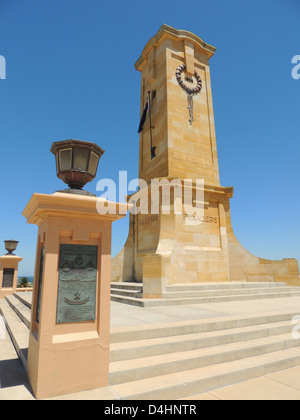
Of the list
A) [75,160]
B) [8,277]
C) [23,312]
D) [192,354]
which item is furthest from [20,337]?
[8,277]

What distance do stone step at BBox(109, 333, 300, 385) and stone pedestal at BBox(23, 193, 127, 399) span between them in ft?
1.02

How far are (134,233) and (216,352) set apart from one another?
11381 millimetres

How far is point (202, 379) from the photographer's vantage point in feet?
11.8

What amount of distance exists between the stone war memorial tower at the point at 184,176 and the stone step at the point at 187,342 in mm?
6325

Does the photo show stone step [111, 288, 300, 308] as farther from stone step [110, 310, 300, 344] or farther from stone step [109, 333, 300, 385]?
stone step [109, 333, 300, 385]

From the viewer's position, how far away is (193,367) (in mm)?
3988

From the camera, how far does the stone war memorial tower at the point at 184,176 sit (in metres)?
12.7

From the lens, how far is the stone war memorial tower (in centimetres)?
1273

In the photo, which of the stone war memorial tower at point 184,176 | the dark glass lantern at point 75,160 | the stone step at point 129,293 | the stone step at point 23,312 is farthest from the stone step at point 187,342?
the stone war memorial tower at point 184,176

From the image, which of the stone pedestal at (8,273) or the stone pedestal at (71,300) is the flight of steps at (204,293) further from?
the stone pedestal at (8,273)

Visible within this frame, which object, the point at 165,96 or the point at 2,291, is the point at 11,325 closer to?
the point at 2,291

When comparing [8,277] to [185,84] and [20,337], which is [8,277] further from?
[185,84]
